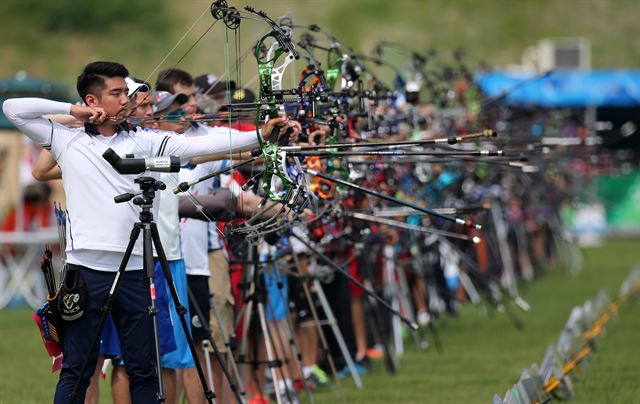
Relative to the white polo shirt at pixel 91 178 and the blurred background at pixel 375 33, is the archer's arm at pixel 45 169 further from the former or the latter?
the blurred background at pixel 375 33

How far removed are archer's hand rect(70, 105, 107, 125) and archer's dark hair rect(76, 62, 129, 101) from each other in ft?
0.45

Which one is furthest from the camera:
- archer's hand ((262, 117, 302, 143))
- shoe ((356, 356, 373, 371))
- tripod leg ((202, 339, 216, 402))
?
shoe ((356, 356, 373, 371))

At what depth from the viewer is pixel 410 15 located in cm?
4706

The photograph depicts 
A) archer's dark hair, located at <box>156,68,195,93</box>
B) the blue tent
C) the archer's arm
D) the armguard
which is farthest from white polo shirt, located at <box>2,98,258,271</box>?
the blue tent

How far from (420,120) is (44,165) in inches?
178

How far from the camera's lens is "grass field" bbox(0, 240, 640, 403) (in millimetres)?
9844

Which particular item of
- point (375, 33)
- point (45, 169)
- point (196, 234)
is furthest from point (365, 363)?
point (375, 33)

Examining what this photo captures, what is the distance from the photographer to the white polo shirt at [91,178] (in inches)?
257

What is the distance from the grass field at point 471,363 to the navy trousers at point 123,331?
3.12 metres

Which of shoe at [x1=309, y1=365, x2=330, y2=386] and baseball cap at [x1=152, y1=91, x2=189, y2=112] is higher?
baseball cap at [x1=152, y1=91, x2=189, y2=112]

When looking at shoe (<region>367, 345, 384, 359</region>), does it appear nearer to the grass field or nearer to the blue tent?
the grass field

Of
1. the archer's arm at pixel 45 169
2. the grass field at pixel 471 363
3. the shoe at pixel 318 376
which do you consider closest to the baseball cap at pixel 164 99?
the archer's arm at pixel 45 169

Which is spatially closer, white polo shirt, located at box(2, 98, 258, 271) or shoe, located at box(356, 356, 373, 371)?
white polo shirt, located at box(2, 98, 258, 271)

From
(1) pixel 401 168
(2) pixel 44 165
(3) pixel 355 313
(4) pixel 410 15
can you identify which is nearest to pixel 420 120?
(1) pixel 401 168
